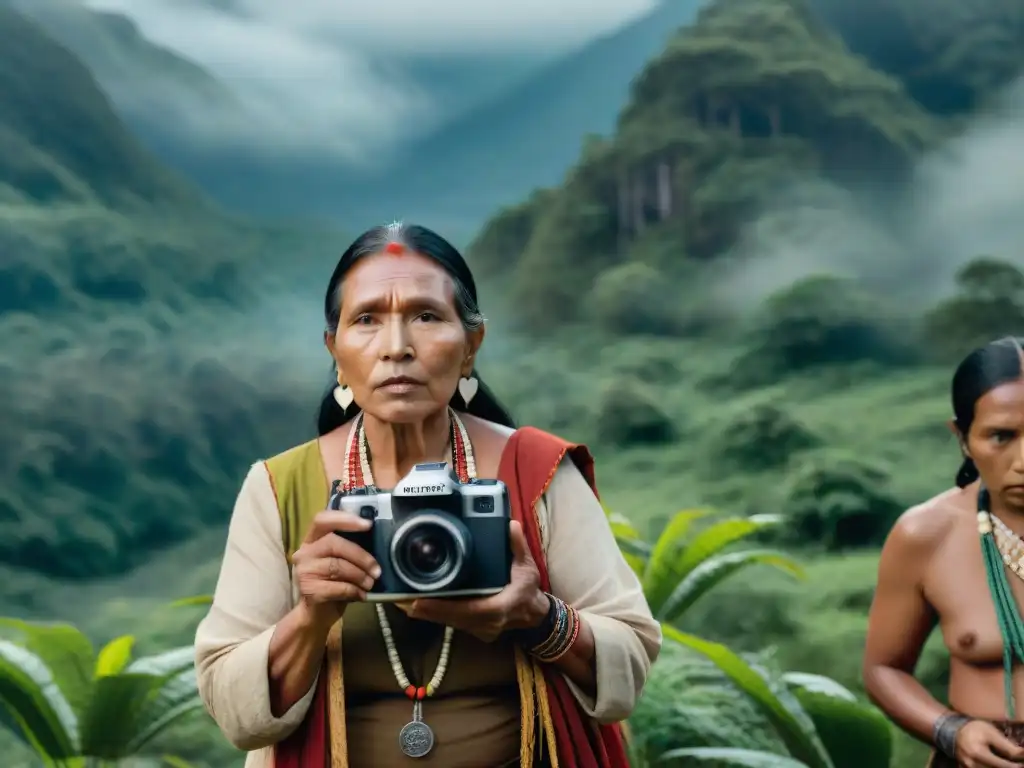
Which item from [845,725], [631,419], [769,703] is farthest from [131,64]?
[845,725]

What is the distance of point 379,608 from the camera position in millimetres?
1775

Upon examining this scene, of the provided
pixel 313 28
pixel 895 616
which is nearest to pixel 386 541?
pixel 895 616

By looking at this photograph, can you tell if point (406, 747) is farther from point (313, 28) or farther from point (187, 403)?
point (313, 28)

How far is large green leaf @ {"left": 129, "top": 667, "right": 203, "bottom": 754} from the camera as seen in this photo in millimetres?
3455

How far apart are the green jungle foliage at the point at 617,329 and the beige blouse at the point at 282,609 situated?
366 cm

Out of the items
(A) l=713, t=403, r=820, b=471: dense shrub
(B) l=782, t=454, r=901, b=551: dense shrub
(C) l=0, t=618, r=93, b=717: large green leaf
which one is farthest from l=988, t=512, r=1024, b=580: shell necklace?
(A) l=713, t=403, r=820, b=471: dense shrub

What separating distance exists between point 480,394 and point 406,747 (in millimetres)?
614

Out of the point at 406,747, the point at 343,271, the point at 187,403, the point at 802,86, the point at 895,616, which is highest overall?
the point at 802,86

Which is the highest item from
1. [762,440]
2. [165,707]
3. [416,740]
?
[762,440]

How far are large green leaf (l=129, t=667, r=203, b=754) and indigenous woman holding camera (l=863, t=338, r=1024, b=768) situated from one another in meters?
2.06

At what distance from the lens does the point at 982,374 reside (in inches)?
85.8

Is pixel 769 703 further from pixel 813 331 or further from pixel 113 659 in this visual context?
pixel 813 331

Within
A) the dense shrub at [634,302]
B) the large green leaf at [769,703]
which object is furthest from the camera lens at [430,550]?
the dense shrub at [634,302]

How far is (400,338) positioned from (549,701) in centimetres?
59
